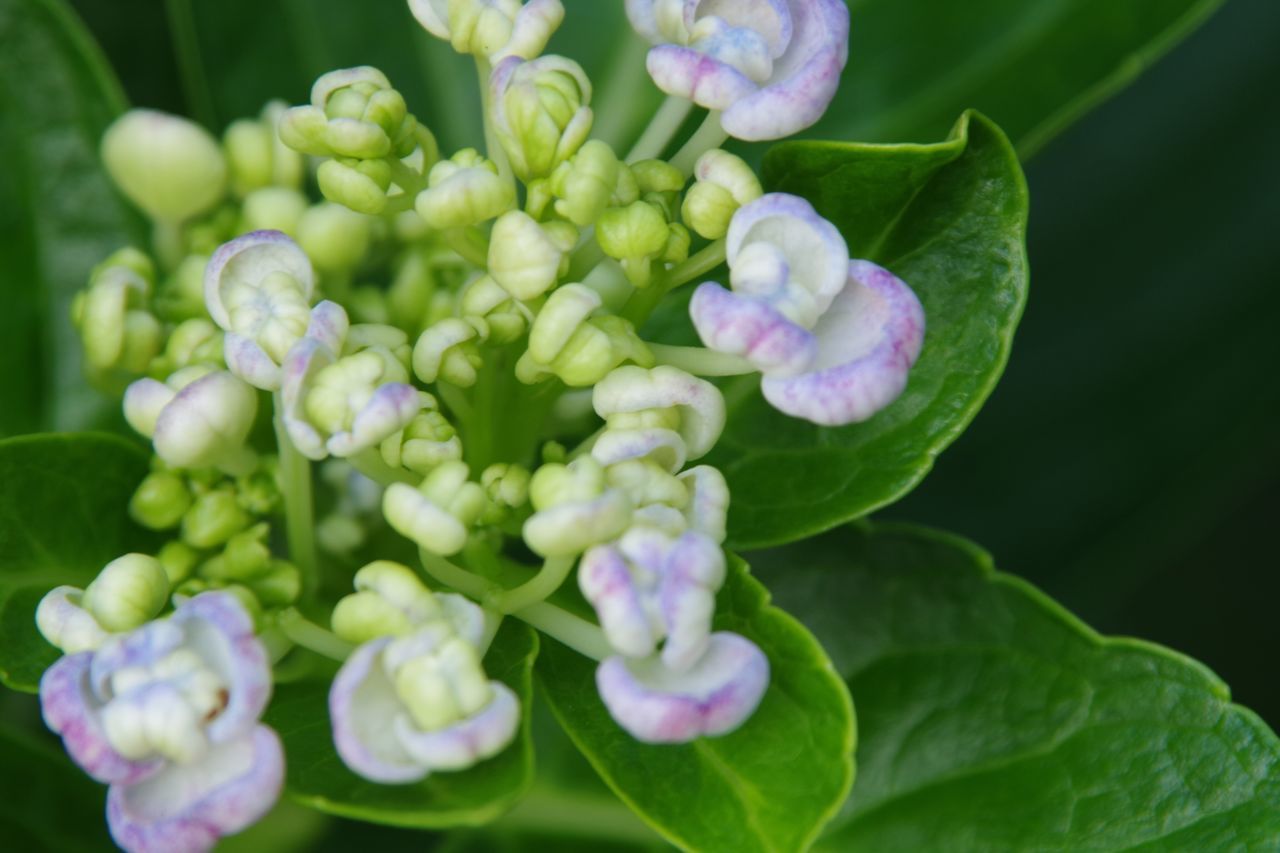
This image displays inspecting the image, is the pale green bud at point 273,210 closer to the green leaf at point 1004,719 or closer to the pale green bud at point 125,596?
the pale green bud at point 125,596

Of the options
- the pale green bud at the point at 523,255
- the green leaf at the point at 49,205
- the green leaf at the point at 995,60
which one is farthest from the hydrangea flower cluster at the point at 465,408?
the green leaf at the point at 995,60

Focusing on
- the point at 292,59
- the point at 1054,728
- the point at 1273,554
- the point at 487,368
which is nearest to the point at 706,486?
the point at 487,368

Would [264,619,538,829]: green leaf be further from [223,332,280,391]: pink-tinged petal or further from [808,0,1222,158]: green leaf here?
[808,0,1222,158]: green leaf

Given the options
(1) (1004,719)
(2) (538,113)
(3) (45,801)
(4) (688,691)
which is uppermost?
(2) (538,113)

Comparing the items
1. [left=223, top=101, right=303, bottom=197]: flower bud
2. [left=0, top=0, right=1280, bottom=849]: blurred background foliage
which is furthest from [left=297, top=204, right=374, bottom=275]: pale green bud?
[left=0, top=0, right=1280, bottom=849]: blurred background foliage

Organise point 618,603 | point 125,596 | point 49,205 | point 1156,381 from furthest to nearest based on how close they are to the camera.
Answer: point 1156,381
point 49,205
point 125,596
point 618,603

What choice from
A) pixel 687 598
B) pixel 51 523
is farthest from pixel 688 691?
pixel 51 523

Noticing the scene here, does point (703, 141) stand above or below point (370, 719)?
above

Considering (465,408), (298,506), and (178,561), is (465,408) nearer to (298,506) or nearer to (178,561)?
(298,506)
